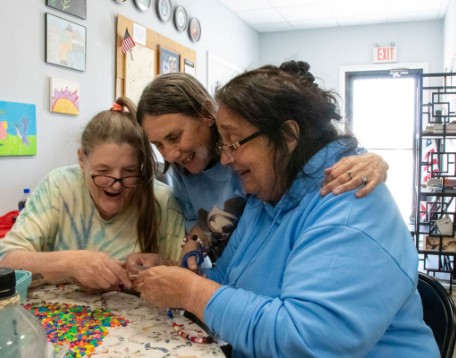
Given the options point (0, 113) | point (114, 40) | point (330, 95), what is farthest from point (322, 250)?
point (114, 40)

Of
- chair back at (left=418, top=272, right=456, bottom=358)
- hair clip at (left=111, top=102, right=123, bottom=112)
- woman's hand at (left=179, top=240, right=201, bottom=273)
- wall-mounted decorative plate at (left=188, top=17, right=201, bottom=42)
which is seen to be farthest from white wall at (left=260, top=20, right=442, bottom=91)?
chair back at (left=418, top=272, right=456, bottom=358)

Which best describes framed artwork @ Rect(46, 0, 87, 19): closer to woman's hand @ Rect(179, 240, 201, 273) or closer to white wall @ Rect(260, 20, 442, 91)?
woman's hand @ Rect(179, 240, 201, 273)

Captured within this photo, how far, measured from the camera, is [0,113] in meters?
2.29

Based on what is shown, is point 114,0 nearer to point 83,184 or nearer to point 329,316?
point 83,184

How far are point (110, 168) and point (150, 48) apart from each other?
244 cm

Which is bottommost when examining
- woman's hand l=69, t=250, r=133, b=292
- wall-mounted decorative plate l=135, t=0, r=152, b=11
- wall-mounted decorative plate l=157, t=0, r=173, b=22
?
woman's hand l=69, t=250, r=133, b=292

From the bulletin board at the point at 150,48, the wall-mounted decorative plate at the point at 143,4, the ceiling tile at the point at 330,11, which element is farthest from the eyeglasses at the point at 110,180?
the ceiling tile at the point at 330,11

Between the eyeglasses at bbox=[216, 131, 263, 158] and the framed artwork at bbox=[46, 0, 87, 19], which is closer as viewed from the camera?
the eyeglasses at bbox=[216, 131, 263, 158]

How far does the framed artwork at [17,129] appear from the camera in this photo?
91.0 inches

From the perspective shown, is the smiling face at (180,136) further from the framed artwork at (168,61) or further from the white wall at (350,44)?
the white wall at (350,44)

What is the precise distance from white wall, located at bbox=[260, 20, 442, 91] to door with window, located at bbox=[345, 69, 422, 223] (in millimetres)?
260

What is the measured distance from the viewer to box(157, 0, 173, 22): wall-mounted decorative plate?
3.76 metres

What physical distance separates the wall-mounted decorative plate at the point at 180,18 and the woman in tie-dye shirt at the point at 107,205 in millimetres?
2692

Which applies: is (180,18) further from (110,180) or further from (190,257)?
(190,257)
